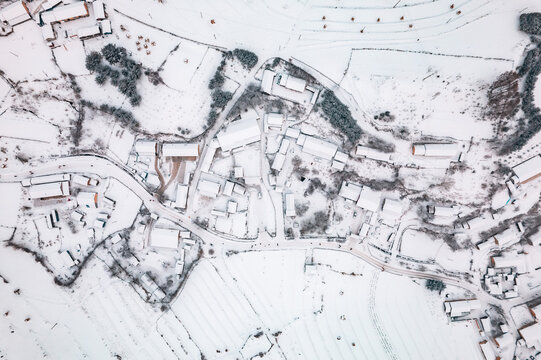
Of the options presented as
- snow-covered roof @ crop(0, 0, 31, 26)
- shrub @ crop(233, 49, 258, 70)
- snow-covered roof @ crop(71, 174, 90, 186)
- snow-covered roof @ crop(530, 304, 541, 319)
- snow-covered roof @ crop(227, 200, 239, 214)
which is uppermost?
snow-covered roof @ crop(0, 0, 31, 26)

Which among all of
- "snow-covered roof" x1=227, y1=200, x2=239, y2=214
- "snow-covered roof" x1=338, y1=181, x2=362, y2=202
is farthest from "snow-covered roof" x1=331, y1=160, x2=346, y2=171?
"snow-covered roof" x1=227, y1=200, x2=239, y2=214

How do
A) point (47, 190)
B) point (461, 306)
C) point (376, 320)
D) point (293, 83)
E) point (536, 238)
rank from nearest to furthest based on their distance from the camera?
point (293, 83)
point (47, 190)
point (536, 238)
point (461, 306)
point (376, 320)

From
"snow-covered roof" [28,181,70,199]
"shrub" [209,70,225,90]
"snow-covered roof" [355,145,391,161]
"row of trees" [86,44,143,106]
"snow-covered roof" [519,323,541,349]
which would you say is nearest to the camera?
"row of trees" [86,44,143,106]

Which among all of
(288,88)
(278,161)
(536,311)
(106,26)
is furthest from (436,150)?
(106,26)

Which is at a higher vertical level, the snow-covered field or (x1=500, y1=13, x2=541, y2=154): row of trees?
(x1=500, y1=13, x2=541, y2=154): row of trees

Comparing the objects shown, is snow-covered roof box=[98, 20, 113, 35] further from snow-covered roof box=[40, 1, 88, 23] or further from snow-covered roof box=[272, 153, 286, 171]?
snow-covered roof box=[272, 153, 286, 171]

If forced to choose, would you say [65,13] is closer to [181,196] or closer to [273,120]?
[181,196]

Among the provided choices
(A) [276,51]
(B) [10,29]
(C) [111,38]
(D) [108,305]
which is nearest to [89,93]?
(C) [111,38]
